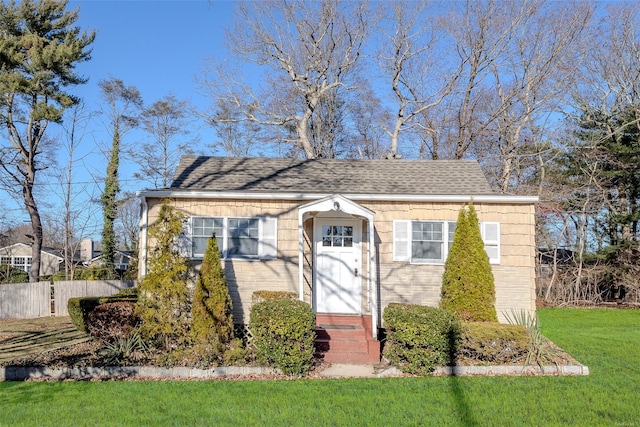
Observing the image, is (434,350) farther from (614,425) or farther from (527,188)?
(527,188)

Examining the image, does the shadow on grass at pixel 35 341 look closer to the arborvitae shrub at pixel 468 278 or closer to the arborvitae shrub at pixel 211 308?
the arborvitae shrub at pixel 211 308

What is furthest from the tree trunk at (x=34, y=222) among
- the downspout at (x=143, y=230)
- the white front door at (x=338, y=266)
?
the white front door at (x=338, y=266)

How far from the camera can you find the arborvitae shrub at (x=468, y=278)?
30.1 ft

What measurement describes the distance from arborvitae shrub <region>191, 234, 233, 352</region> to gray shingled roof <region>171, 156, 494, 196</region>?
264cm

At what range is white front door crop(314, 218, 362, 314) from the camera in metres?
10.5

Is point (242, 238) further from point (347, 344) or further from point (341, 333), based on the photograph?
point (347, 344)

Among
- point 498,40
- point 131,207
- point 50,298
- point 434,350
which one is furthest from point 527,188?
point 131,207

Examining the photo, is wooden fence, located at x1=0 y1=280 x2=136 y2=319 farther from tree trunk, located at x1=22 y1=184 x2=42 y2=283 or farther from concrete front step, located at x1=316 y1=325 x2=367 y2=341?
concrete front step, located at x1=316 y1=325 x2=367 y2=341

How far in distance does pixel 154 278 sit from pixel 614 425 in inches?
278

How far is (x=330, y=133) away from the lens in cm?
2734

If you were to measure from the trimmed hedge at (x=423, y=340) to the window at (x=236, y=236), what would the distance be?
370 centimetres

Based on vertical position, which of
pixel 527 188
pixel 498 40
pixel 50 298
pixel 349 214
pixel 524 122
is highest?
pixel 498 40

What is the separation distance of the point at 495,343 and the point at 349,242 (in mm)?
3881

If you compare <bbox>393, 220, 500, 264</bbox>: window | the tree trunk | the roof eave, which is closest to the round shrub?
the roof eave
